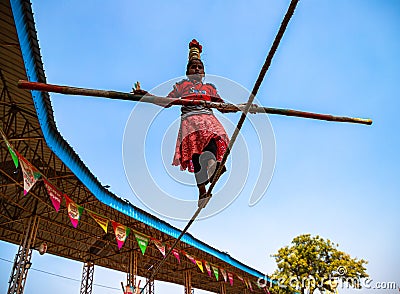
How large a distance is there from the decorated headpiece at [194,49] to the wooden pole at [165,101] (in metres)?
0.65

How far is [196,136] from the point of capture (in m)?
2.76

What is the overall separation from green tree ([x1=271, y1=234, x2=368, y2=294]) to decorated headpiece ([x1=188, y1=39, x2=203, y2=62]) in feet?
39.1

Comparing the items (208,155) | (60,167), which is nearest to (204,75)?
(208,155)

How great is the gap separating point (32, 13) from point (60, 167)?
4626 millimetres

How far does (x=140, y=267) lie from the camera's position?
1490cm

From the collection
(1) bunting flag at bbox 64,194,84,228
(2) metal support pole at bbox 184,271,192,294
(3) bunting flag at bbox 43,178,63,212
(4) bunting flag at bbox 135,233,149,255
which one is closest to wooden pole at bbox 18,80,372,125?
(3) bunting flag at bbox 43,178,63,212

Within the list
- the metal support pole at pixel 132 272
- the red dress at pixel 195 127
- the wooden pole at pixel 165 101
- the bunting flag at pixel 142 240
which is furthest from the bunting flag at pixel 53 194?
the wooden pole at pixel 165 101

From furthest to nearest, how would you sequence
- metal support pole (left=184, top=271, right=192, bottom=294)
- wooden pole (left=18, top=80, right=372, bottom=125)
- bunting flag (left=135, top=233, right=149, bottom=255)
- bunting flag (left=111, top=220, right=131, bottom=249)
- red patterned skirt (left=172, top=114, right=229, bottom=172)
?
metal support pole (left=184, top=271, right=192, bottom=294) → bunting flag (left=135, top=233, right=149, bottom=255) → bunting flag (left=111, top=220, right=131, bottom=249) → red patterned skirt (left=172, top=114, right=229, bottom=172) → wooden pole (left=18, top=80, right=372, bottom=125)

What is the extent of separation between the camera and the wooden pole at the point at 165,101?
2.13 m

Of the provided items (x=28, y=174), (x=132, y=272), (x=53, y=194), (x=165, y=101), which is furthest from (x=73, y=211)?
(x=165, y=101)

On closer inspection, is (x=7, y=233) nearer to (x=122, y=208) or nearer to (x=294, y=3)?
(x=122, y=208)

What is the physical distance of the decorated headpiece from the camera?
10.2 feet

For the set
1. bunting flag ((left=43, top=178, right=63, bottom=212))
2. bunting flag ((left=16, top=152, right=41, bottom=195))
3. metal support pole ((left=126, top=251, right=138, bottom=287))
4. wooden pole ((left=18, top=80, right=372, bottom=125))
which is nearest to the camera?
wooden pole ((left=18, top=80, right=372, bottom=125))

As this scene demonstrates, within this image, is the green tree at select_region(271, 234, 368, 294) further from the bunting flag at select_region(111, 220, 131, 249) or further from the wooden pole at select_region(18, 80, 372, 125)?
the wooden pole at select_region(18, 80, 372, 125)
